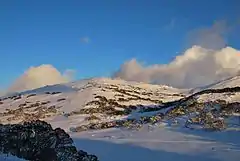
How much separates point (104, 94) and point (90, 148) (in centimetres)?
9943

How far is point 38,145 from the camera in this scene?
25.5 m

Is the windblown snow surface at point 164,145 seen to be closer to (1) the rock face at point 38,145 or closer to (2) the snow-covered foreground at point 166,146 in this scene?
(2) the snow-covered foreground at point 166,146

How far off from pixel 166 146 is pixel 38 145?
15.8m

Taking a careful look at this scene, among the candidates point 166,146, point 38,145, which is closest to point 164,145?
point 166,146

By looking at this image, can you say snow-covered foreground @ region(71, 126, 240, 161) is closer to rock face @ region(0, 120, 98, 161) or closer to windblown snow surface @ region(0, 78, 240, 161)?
windblown snow surface @ region(0, 78, 240, 161)

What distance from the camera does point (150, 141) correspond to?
41.4 metres

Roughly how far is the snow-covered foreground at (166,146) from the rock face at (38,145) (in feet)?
30.5

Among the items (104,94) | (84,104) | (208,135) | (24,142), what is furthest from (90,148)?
(104,94)

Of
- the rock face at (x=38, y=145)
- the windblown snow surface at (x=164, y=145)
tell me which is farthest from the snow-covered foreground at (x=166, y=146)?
the rock face at (x=38, y=145)

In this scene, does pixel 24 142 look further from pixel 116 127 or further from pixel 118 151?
pixel 116 127

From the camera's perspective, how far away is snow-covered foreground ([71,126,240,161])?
33500 millimetres

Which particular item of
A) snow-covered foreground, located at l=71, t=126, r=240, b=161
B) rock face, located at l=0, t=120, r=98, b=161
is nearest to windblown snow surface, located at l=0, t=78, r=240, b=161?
snow-covered foreground, located at l=71, t=126, r=240, b=161

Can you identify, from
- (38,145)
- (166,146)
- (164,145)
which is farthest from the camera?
(164,145)

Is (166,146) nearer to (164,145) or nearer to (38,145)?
(164,145)
